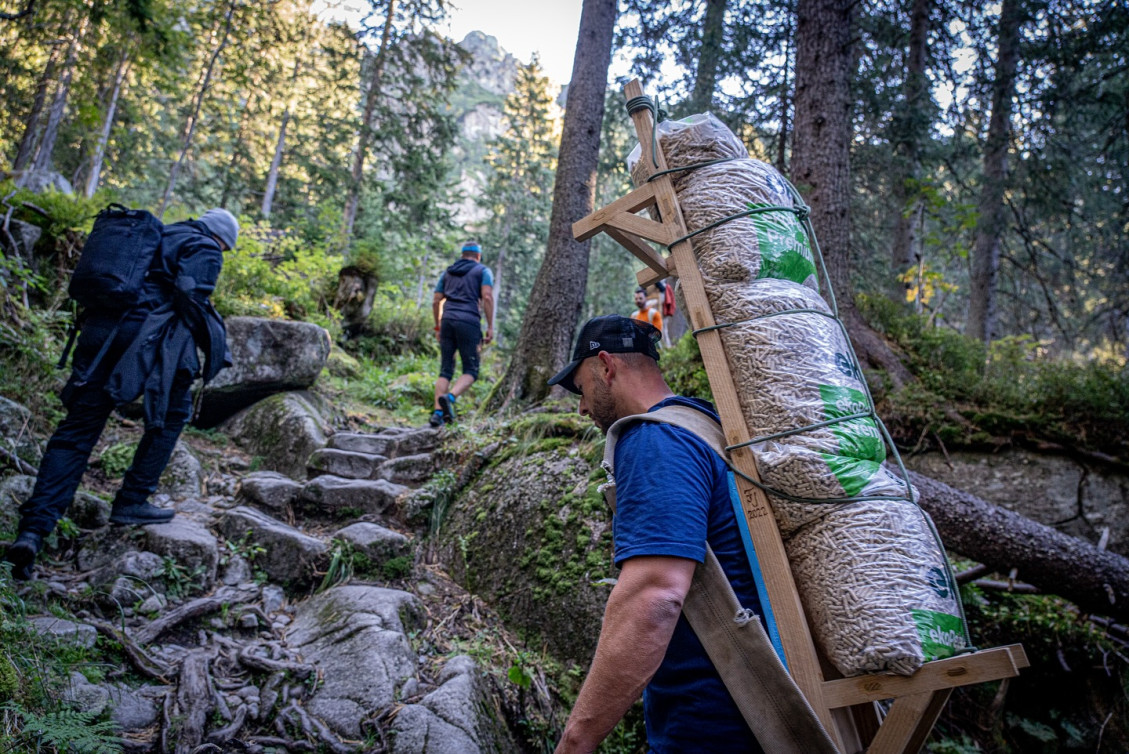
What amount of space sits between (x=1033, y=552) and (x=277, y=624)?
507 centimetres

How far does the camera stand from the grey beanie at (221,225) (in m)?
4.45

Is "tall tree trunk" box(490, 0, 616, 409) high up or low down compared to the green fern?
up

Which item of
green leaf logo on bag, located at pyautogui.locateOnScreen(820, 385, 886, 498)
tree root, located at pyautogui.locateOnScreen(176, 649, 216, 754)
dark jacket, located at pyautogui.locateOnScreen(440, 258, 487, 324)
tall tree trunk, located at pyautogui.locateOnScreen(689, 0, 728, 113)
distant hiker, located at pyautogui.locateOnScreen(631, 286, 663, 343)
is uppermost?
tall tree trunk, located at pyautogui.locateOnScreen(689, 0, 728, 113)

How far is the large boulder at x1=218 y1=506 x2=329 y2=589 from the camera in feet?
14.2

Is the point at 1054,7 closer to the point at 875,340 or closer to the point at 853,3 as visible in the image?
the point at 853,3

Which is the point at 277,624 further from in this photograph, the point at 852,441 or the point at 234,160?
the point at 234,160

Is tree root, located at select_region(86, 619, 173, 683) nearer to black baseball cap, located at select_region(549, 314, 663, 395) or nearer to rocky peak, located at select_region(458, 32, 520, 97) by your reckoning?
black baseball cap, located at select_region(549, 314, 663, 395)

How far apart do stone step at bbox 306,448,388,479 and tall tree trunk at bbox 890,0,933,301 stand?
25.8 feet

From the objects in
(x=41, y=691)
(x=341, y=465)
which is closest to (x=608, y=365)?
(x=41, y=691)

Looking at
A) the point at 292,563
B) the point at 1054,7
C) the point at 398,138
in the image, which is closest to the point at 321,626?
the point at 292,563

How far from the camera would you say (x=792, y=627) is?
1.61m

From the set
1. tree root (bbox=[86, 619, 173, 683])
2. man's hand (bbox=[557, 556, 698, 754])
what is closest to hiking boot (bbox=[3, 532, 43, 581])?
tree root (bbox=[86, 619, 173, 683])

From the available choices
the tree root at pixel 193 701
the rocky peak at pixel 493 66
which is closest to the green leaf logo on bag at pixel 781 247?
the tree root at pixel 193 701

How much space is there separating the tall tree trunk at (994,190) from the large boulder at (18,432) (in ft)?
42.5
